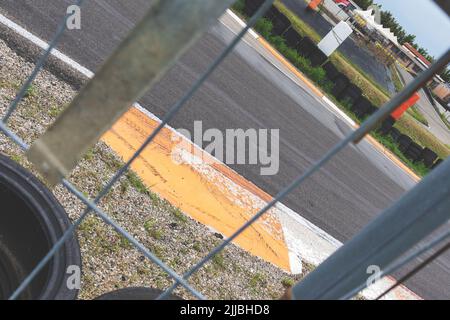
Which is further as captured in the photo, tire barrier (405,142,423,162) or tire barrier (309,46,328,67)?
tire barrier (405,142,423,162)

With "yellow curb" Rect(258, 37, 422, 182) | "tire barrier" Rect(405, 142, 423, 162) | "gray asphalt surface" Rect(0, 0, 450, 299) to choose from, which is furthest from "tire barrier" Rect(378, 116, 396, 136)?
"gray asphalt surface" Rect(0, 0, 450, 299)

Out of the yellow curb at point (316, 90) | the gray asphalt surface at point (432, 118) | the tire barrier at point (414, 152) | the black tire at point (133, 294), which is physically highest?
the gray asphalt surface at point (432, 118)

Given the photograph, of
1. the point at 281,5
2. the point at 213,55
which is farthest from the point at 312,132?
the point at 281,5

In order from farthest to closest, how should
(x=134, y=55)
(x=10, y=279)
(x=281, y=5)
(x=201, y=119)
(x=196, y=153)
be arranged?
(x=281, y=5), (x=201, y=119), (x=196, y=153), (x=10, y=279), (x=134, y=55)

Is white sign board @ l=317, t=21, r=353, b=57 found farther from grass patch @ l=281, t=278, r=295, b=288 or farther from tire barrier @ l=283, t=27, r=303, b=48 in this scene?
grass patch @ l=281, t=278, r=295, b=288

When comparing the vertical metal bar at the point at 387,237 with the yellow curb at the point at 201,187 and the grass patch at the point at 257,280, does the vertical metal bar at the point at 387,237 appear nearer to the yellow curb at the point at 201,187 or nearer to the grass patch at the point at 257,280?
the grass patch at the point at 257,280

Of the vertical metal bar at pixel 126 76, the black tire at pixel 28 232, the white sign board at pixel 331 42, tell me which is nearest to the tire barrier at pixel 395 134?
the white sign board at pixel 331 42
